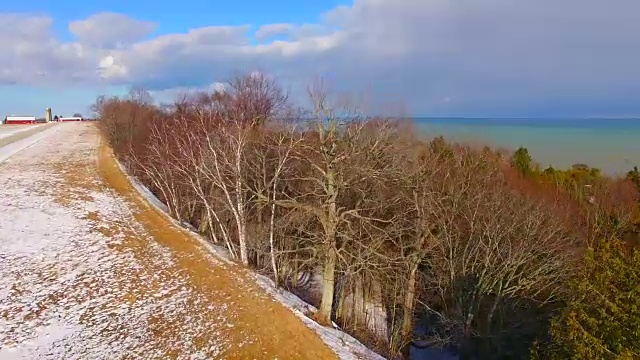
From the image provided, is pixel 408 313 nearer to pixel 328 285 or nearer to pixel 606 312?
pixel 328 285

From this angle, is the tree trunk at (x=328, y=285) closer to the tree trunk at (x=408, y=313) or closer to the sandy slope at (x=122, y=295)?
the sandy slope at (x=122, y=295)

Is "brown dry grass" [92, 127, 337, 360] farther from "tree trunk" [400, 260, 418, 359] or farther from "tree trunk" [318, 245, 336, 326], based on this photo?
"tree trunk" [400, 260, 418, 359]

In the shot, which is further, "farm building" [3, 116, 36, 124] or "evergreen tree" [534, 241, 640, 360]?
"farm building" [3, 116, 36, 124]

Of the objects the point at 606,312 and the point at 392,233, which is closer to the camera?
the point at 606,312

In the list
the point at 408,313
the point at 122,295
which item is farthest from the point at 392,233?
the point at 122,295

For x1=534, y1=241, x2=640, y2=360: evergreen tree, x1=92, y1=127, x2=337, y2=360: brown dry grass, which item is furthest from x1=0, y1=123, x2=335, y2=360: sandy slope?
x1=534, y1=241, x2=640, y2=360: evergreen tree
